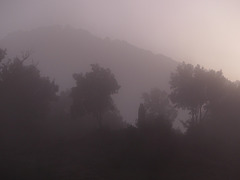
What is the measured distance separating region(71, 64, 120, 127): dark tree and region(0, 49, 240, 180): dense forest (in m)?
0.20

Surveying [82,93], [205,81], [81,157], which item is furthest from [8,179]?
[205,81]

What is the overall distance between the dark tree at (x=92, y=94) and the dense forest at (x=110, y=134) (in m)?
0.20

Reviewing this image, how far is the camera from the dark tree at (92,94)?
66938 mm

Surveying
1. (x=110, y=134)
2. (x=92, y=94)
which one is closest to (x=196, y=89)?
(x=92, y=94)

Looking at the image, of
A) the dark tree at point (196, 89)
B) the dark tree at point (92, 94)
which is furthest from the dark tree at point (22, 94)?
the dark tree at point (196, 89)

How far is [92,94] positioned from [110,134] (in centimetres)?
1165

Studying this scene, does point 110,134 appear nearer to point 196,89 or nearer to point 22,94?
point 22,94

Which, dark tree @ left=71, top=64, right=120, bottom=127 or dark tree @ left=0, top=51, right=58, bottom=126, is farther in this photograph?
dark tree @ left=71, top=64, right=120, bottom=127

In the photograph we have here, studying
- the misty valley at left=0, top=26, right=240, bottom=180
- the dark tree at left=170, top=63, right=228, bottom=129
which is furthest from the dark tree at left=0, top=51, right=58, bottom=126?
the dark tree at left=170, top=63, right=228, bottom=129

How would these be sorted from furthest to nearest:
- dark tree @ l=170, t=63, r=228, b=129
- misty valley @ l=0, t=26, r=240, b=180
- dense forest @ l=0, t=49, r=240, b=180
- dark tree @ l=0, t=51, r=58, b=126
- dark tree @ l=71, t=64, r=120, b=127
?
dark tree @ l=170, t=63, r=228, b=129, dark tree @ l=71, t=64, r=120, b=127, dark tree @ l=0, t=51, r=58, b=126, dense forest @ l=0, t=49, r=240, b=180, misty valley @ l=0, t=26, r=240, b=180

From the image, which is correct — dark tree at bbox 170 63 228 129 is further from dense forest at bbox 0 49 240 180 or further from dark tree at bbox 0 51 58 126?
dark tree at bbox 0 51 58 126

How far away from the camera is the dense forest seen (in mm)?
41188

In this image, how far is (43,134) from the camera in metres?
60.9

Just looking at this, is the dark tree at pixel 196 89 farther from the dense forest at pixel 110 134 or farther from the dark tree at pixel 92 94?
the dark tree at pixel 92 94
